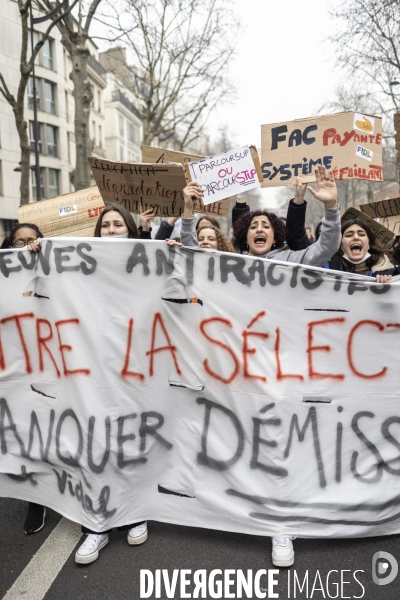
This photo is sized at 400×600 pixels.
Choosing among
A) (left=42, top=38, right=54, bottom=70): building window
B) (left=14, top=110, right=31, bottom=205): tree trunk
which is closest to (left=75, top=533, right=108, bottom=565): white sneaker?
(left=14, top=110, right=31, bottom=205): tree trunk

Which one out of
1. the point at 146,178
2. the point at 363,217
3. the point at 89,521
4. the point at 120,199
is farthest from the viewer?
the point at 363,217

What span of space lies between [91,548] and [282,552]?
35.6 inches

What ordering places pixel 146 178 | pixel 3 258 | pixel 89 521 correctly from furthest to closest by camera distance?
pixel 146 178 → pixel 3 258 → pixel 89 521

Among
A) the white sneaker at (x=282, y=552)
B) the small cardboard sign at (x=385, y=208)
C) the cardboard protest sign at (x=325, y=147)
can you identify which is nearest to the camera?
the white sneaker at (x=282, y=552)

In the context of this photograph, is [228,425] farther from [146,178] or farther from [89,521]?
[146,178]

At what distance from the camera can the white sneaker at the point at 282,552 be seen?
2480 millimetres

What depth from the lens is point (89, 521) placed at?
8.76 feet

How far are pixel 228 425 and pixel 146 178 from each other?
1759 millimetres

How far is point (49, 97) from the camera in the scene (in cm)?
3036

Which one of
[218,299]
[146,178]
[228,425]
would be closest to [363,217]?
[146,178]

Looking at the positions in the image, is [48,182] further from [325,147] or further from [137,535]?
[137,535]

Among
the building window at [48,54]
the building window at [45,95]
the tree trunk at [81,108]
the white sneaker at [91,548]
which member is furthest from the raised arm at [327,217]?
the building window at [48,54]

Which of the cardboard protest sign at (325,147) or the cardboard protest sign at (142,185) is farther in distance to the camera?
the cardboard protest sign at (325,147)

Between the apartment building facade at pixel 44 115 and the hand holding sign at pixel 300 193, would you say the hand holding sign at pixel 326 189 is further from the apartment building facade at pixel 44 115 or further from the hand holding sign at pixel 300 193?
the apartment building facade at pixel 44 115
